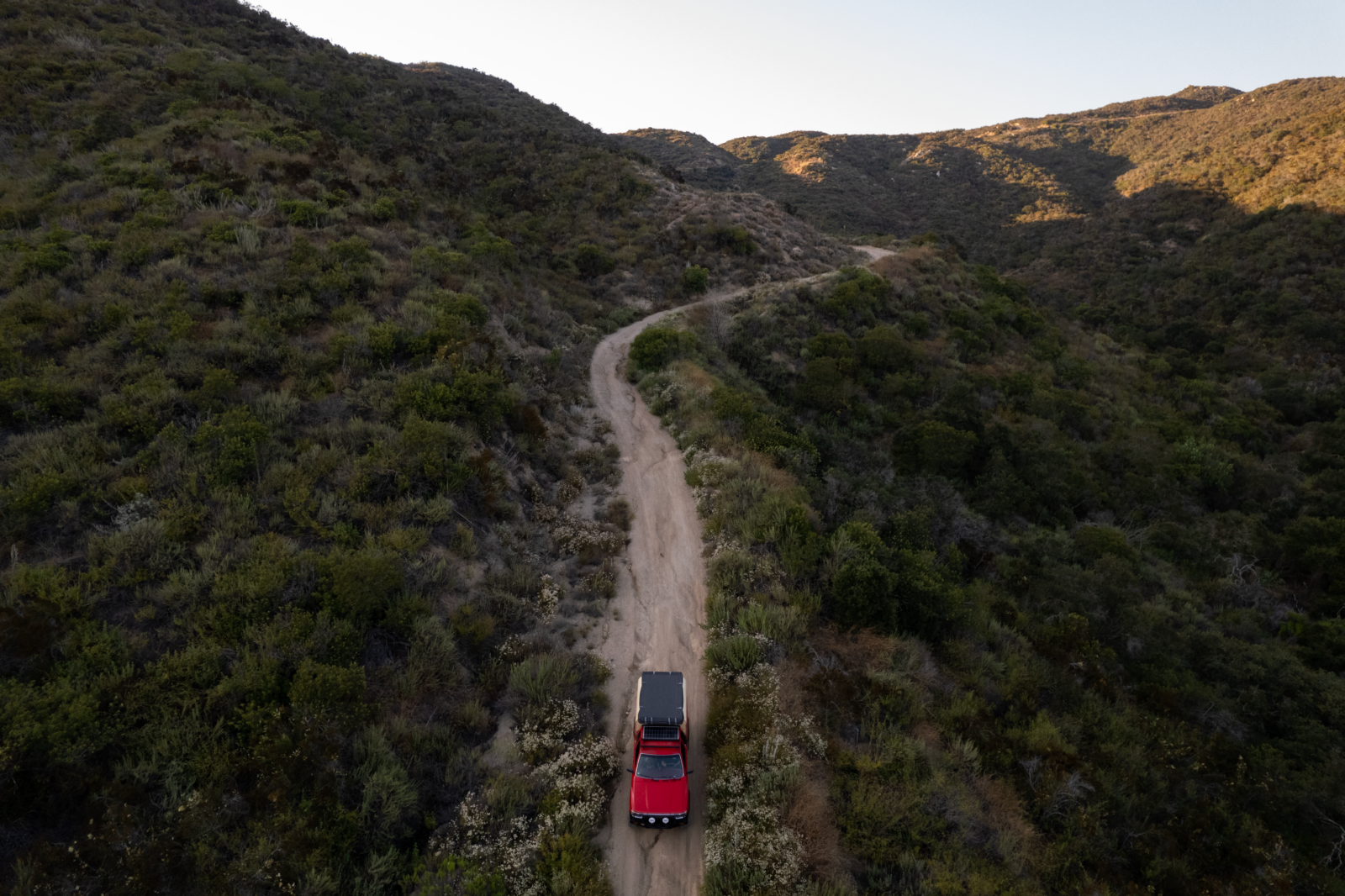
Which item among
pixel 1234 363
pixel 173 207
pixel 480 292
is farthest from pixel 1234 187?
pixel 173 207

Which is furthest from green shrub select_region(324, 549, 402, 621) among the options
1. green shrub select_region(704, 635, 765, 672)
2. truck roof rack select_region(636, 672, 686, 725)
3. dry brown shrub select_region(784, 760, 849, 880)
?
dry brown shrub select_region(784, 760, 849, 880)

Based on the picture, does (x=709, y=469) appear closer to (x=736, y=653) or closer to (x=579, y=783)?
(x=736, y=653)

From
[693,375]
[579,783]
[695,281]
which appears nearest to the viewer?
[579,783]

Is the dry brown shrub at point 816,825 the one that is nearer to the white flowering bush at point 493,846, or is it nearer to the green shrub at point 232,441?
the white flowering bush at point 493,846

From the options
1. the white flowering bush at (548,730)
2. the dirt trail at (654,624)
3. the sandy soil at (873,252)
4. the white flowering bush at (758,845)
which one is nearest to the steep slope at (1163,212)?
the sandy soil at (873,252)

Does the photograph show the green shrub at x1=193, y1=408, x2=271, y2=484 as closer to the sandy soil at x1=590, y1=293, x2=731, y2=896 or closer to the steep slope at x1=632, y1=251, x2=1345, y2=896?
the sandy soil at x1=590, y1=293, x2=731, y2=896

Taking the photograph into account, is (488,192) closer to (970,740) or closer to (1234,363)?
(970,740)

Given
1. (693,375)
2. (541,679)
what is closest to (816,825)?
(541,679)
